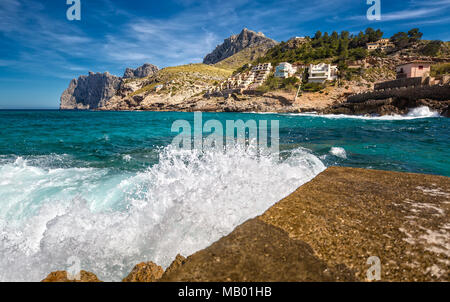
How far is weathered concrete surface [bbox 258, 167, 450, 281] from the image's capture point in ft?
5.66

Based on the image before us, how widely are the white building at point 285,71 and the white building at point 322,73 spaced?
8.60 metres

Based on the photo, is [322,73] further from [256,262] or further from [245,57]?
[245,57]

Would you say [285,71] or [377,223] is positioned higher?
[285,71]

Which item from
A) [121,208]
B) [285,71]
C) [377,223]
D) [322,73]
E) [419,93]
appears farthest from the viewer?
[285,71]

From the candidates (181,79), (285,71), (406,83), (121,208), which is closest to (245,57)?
(181,79)

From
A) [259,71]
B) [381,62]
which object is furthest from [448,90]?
[259,71]

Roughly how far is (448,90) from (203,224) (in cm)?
4481

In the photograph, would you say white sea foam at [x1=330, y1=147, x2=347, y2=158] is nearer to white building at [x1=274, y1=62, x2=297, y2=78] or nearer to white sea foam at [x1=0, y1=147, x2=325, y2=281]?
white sea foam at [x1=0, y1=147, x2=325, y2=281]

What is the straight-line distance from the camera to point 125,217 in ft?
12.9

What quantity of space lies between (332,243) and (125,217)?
11.3 feet

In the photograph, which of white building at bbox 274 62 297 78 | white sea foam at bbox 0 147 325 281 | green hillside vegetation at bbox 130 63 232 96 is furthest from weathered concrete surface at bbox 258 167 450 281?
green hillside vegetation at bbox 130 63 232 96

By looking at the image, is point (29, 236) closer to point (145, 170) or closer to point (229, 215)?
point (229, 215)

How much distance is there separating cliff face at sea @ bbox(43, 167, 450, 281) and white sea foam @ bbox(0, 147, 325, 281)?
1.01 m
